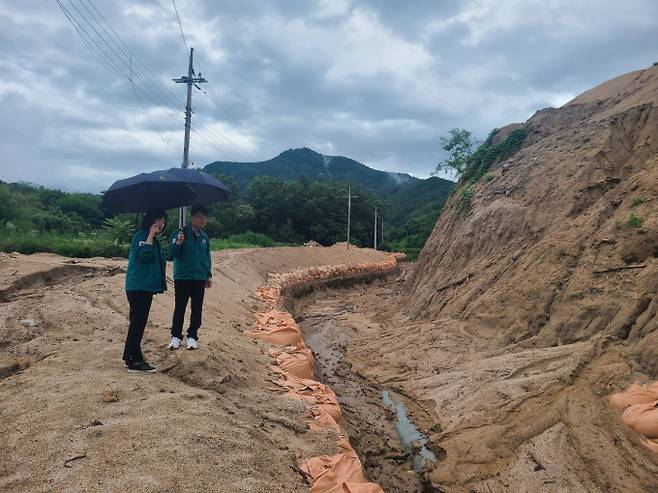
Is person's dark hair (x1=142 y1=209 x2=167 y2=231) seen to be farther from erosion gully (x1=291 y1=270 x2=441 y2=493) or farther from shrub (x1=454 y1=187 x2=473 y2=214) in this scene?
shrub (x1=454 y1=187 x2=473 y2=214)

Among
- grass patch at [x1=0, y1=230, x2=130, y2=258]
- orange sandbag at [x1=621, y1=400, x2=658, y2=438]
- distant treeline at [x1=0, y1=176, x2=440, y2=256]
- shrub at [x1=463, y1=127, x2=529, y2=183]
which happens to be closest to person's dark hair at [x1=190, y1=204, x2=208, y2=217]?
orange sandbag at [x1=621, y1=400, x2=658, y2=438]

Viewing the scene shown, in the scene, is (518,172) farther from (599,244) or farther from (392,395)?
(392,395)

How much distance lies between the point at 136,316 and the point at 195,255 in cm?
74

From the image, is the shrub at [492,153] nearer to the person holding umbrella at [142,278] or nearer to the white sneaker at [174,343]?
the white sneaker at [174,343]

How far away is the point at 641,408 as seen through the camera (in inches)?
159

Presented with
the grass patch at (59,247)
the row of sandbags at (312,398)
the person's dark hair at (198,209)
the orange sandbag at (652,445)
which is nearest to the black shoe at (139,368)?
the row of sandbags at (312,398)

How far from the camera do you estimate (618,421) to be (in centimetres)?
411

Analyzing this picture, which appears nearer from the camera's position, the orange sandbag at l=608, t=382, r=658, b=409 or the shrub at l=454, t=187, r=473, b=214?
the orange sandbag at l=608, t=382, r=658, b=409

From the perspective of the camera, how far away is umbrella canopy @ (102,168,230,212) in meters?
3.96

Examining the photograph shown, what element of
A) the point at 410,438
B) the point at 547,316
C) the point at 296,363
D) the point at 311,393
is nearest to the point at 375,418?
the point at 410,438

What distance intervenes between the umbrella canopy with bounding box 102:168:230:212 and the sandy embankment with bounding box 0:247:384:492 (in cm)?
132

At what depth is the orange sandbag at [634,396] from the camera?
415 centimetres

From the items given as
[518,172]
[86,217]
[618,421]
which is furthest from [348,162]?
[618,421]

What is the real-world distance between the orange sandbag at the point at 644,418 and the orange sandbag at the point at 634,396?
77mm
